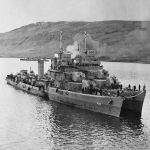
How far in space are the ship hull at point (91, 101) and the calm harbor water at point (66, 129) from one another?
103 cm

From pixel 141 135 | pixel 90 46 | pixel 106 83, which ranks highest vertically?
pixel 90 46

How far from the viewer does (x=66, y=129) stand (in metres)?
39.5

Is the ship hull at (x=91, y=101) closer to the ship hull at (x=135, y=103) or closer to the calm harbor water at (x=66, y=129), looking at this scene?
the calm harbor water at (x=66, y=129)

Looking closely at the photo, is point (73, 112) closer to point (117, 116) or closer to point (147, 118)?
point (117, 116)

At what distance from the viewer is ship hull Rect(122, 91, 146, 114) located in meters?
47.2

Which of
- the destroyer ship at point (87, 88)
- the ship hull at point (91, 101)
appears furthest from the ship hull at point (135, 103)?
the ship hull at point (91, 101)

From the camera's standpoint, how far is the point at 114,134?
38.0 m

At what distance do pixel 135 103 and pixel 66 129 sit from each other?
13.5 metres

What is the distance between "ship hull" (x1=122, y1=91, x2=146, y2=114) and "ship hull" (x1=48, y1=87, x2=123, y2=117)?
196cm

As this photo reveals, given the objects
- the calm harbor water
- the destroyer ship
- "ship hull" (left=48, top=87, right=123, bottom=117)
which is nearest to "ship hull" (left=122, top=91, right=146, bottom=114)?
the destroyer ship

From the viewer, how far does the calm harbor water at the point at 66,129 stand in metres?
33.9

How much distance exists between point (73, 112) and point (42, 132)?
1217cm

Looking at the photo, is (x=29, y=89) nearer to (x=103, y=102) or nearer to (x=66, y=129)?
(x=103, y=102)

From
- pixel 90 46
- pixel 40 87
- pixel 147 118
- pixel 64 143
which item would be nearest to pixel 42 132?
pixel 64 143
